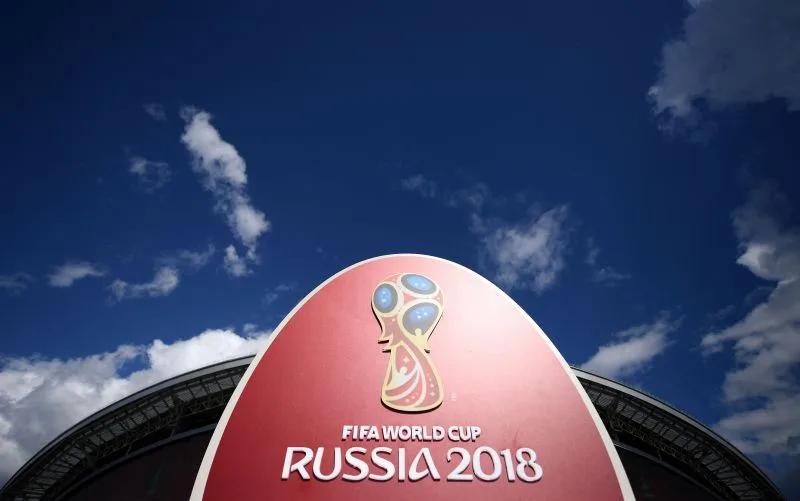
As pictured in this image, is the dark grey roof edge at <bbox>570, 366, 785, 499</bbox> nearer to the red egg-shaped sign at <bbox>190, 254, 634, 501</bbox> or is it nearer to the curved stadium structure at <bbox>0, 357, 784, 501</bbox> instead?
the curved stadium structure at <bbox>0, 357, 784, 501</bbox>

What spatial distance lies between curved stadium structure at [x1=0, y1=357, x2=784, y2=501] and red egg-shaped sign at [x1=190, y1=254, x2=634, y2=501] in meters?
11.9

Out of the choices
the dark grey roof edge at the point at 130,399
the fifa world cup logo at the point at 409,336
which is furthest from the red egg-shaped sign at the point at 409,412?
the dark grey roof edge at the point at 130,399

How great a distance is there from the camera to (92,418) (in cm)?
1903

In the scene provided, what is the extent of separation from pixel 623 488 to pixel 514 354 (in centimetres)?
304

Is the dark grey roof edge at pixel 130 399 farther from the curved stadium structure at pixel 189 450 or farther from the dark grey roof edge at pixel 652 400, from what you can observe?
the dark grey roof edge at pixel 652 400

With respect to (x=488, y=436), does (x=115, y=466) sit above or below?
above

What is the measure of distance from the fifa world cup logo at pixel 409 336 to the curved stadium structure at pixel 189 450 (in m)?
12.1

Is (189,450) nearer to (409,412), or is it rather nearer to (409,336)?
(409,336)

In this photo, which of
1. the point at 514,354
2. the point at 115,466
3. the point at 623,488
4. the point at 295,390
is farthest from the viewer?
the point at 115,466

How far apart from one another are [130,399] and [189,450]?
12.6 ft

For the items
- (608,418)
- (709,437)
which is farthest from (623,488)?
(709,437)

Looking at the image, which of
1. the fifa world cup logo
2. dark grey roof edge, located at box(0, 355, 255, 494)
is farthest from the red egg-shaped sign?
dark grey roof edge, located at box(0, 355, 255, 494)

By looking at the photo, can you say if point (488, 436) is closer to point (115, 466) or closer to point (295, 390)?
point (295, 390)

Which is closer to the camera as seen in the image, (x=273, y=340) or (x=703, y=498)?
(x=273, y=340)
